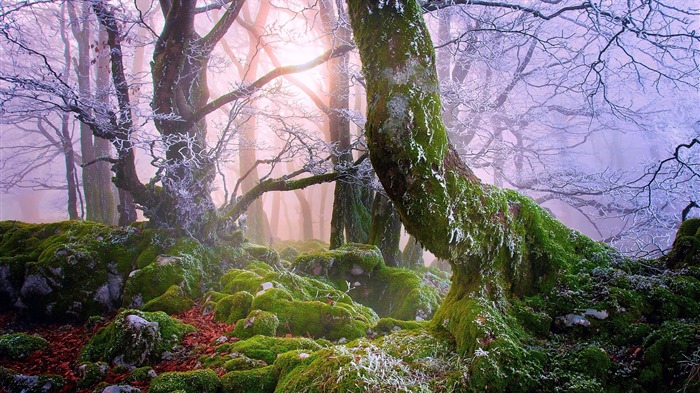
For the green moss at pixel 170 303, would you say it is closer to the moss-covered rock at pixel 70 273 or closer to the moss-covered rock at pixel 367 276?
the moss-covered rock at pixel 70 273

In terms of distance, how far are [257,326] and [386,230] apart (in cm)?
504

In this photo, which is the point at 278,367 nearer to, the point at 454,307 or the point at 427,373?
the point at 427,373

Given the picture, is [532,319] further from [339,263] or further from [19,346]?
[19,346]

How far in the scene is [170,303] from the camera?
5.61 m

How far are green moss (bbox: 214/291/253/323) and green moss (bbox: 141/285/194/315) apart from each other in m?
0.83

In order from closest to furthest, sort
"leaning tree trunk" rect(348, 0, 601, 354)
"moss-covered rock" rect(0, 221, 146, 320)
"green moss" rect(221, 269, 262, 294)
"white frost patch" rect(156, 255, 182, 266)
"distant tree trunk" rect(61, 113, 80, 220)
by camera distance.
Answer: "leaning tree trunk" rect(348, 0, 601, 354), "green moss" rect(221, 269, 262, 294), "moss-covered rock" rect(0, 221, 146, 320), "white frost patch" rect(156, 255, 182, 266), "distant tree trunk" rect(61, 113, 80, 220)

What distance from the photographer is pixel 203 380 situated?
3031mm

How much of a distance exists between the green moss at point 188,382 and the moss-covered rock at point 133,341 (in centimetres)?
99

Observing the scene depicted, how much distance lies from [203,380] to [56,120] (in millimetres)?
28780

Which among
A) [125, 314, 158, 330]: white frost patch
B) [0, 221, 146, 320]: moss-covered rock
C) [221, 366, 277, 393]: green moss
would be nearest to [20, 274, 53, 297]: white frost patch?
[0, 221, 146, 320]: moss-covered rock

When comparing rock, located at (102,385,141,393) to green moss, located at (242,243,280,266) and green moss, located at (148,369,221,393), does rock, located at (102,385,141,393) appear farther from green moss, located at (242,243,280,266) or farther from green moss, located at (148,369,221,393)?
green moss, located at (242,243,280,266)

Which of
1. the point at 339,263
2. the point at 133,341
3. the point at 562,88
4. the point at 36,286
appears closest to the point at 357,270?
the point at 339,263

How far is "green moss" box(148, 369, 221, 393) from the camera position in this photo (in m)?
2.90

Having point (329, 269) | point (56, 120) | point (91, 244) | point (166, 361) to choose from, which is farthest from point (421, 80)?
point (56, 120)
